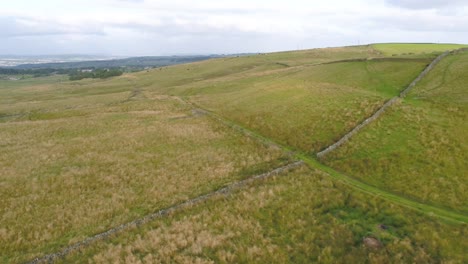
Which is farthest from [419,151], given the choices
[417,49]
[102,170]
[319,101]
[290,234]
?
[417,49]

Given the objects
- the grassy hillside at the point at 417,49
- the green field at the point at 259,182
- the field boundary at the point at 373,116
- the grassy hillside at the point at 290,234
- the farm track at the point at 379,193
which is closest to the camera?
the grassy hillside at the point at 290,234

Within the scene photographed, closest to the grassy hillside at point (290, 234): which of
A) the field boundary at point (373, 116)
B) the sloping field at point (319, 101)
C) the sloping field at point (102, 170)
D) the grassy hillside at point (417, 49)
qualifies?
the sloping field at point (102, 170)

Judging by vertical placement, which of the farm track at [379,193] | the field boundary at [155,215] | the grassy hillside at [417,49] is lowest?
the field boundary at [155,215]

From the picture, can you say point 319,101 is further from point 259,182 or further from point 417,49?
point 417,49

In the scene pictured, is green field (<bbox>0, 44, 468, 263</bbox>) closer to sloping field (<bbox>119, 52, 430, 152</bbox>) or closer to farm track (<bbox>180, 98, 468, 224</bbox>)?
farm track (<bbox>180, 98, 468, 224</bbox>)

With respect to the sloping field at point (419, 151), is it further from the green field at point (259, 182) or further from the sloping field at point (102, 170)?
the sloping field at point (102, 170)

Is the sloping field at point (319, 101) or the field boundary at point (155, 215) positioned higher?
the sloping field at point (319, 101)
